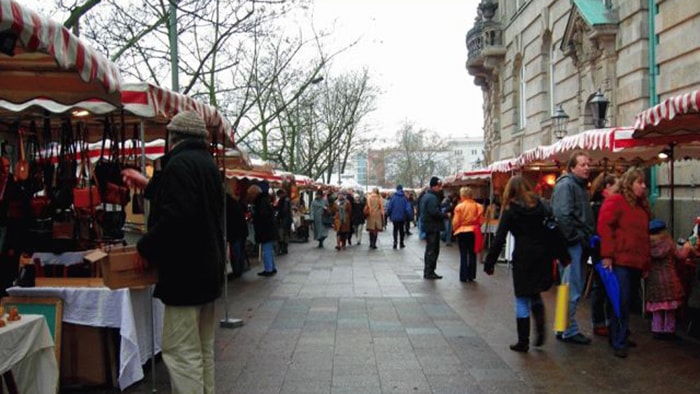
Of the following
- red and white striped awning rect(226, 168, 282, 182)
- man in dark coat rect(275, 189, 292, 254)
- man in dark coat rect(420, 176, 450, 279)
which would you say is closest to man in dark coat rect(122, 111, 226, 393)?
man in dark coat rect(420, 176, 450, 279)

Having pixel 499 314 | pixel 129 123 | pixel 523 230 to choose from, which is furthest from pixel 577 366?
pixel 129 123

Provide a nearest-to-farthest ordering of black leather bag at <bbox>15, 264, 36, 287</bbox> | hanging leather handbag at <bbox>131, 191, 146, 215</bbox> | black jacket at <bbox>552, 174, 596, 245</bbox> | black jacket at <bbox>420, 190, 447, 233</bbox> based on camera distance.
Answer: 1. black leather bag at <bbox>15, 264, 36, 287</bbox>
2. hanging leather handbag at <bbox>131, 191, 146, 215</bbox>
3. black jacket at <bbox>552, 174, 596, 245</bbox>
4. black jacket at <bbox>420, 190, 447, 233</bbox>

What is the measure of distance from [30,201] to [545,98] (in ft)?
→ 62.7

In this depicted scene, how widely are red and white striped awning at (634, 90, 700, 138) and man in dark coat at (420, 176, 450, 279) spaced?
494 centimetres

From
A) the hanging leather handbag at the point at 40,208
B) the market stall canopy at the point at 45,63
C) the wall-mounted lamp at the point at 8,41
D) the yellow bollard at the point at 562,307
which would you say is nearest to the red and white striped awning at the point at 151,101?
the market stall canopy at the point at 45,63

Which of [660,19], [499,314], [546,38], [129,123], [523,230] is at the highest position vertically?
[546,38]

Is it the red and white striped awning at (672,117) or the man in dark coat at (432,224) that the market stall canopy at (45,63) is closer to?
the red and white striped awning at (672,117)

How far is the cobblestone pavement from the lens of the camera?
5.96 metres

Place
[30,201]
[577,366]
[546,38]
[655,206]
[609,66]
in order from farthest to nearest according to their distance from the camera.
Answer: [546,38]
[609,66]
[655,206]
[30,201]
[577,366]

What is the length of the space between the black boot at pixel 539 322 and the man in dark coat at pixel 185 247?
12.3ft

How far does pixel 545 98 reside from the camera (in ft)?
75.8

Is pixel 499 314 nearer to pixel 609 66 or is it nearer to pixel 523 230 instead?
pixel 523 230

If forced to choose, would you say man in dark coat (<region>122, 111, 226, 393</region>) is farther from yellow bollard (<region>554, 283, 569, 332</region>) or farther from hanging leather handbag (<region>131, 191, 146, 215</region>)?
yellow bollard (<region>554, 283, 569, 332</region>)

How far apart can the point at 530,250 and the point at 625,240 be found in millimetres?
972
